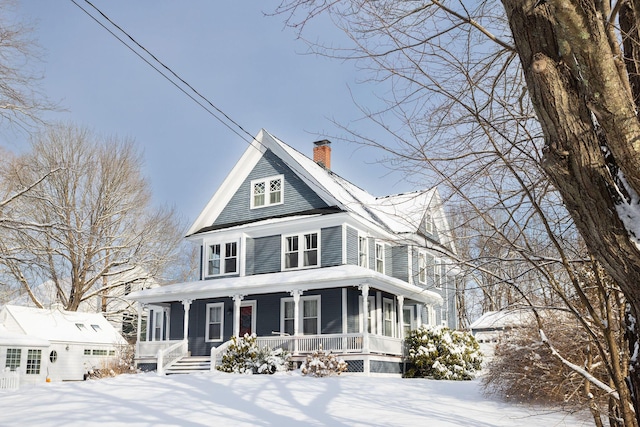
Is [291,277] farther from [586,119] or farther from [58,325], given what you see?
[586,119]

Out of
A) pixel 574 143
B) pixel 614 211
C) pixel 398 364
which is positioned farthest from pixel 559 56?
pixel 398 364

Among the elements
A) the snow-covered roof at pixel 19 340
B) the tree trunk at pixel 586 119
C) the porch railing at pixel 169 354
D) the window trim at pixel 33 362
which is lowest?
the window trim at pixel 33 362

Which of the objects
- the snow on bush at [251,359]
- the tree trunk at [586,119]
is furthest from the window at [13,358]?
the tree trunk at [586,119]

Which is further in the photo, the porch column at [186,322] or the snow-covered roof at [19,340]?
the snow-covered roof at [19,340]

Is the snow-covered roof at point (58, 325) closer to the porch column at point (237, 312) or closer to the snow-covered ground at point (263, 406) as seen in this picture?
the porch column at point (237, 312)

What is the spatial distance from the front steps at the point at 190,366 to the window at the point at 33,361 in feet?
33.1

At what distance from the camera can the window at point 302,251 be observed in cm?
2247

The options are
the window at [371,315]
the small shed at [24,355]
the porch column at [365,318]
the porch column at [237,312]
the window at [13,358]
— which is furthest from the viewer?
the window at [13,358]

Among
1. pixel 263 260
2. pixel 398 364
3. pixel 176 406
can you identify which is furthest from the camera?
pixel 263 260

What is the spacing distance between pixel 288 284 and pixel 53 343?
15904 millimetres

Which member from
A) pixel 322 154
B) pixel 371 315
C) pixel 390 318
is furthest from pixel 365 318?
pixel 322 154

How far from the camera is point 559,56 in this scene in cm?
323

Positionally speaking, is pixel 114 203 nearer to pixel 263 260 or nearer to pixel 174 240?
pixel 174 240

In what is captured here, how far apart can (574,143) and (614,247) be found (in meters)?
0.61
